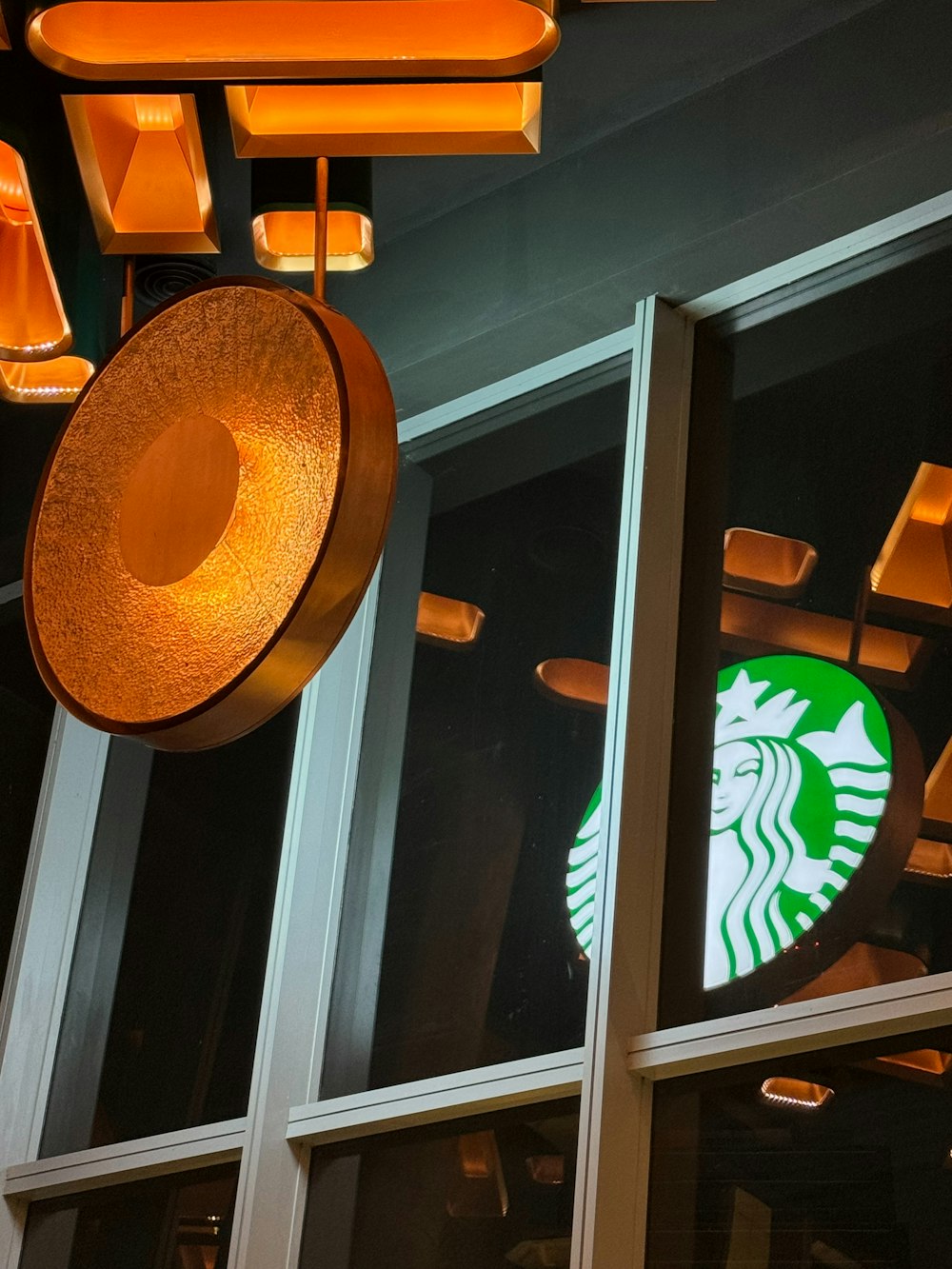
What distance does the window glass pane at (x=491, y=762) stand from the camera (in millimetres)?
2508

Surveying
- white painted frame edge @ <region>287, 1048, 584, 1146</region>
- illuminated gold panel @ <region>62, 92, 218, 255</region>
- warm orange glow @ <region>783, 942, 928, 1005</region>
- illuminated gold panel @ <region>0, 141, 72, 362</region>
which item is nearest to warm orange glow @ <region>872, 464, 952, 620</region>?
warm orange glow @ <region>783, 942, 928, 1005</region>

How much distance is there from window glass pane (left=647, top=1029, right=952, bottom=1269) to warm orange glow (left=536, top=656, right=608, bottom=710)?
2.22 ft

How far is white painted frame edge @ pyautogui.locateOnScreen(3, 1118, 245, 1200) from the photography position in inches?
107

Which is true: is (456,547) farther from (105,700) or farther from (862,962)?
(105,700)

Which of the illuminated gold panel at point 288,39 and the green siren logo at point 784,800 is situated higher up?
the illuminated gold panel at point 288,39

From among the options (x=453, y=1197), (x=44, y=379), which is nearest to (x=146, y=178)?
(x=44, y=379)

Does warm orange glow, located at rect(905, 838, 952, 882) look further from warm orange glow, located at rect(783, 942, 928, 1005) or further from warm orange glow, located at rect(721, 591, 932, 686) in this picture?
warm orange glow, located at rect(721, 591, 932, 686)

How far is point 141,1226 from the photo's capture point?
9.33 ft

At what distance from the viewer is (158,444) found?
169 centimetres

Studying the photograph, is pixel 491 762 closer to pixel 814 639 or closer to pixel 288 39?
pixel 814 639

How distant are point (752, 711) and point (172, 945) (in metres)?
1.31

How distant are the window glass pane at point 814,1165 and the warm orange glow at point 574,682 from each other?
0.68m

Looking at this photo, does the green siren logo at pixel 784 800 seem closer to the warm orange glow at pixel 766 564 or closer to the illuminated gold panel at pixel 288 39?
the warm orange glow at pixel 766 564

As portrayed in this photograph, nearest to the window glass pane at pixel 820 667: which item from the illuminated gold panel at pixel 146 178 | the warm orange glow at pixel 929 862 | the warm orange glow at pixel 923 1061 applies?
the warm orange glow at pixel 929 862
